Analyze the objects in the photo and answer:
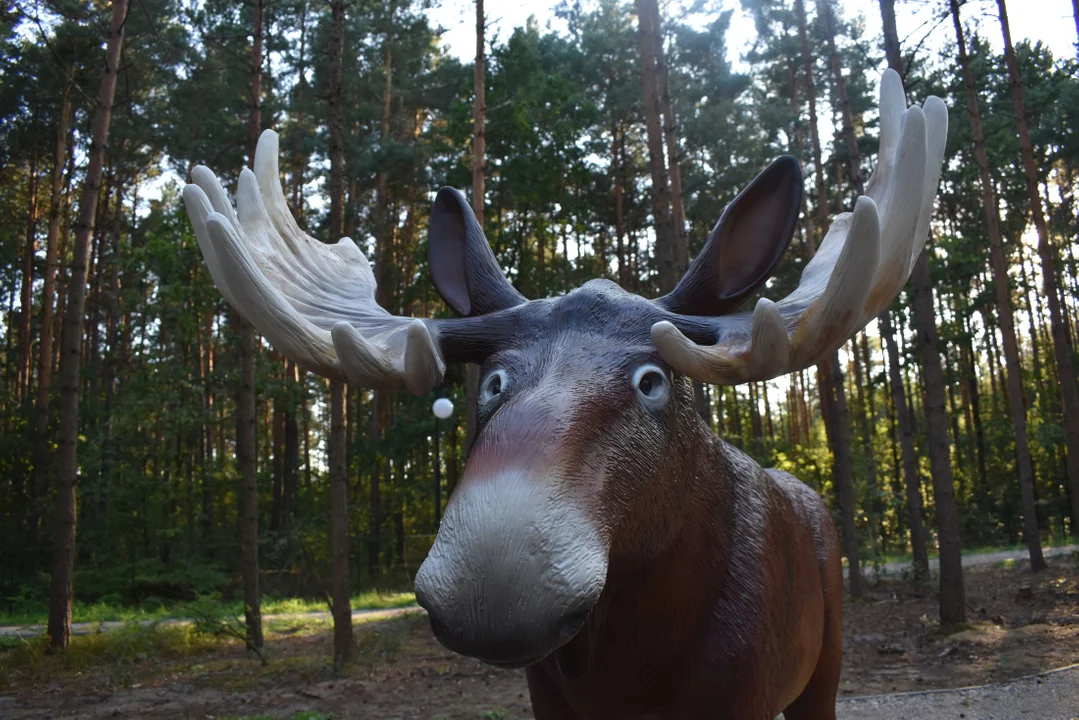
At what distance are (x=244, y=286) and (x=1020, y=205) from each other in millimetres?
24584

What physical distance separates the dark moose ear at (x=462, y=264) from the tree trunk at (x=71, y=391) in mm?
7607

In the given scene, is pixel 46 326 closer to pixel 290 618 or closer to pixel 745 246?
pixel 290 618

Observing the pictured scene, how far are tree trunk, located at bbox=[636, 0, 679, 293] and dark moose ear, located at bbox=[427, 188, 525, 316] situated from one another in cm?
594

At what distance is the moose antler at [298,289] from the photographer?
1985 mm

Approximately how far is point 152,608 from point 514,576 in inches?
669

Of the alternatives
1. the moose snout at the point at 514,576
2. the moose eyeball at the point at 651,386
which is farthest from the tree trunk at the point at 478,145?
the moose snout at the point at 514,576

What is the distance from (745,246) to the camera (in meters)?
2.23

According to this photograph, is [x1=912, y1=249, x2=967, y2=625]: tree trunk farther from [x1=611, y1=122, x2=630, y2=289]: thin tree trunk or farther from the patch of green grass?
[x1=611, y1=122, x2=630, y2=289]: thin tree trunk

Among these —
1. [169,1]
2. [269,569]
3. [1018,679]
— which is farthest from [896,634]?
[169,1]

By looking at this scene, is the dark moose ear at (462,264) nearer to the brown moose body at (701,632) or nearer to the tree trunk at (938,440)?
the brown moose body at (701,632)

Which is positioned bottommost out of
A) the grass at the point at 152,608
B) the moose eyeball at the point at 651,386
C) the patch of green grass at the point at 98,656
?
the grass at the point at 152,608

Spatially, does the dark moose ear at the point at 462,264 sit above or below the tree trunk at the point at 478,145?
below

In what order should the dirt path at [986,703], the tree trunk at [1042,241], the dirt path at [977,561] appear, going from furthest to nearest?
the dirt path at [977,561]
the tree trunk at [1042,241]
the dirt path at [986,703]

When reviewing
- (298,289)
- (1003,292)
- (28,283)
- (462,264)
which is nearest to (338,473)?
(298,289)
